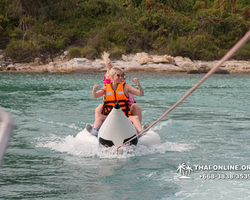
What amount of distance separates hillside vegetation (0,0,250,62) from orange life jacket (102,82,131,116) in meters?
28.1

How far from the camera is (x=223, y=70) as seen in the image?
3028 cm

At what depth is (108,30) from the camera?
124 ft

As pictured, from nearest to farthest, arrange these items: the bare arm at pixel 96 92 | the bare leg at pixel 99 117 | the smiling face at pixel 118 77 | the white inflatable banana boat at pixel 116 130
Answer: the white inflatable banana boat at pixel 116 130, the bare arm at pixel 96 92, the smiling face at pixel 118 77, the bare leg at pixel 99 117

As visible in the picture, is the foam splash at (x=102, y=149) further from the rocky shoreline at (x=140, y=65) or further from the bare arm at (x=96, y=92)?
the rocky shoreline at (x=140, y=65)

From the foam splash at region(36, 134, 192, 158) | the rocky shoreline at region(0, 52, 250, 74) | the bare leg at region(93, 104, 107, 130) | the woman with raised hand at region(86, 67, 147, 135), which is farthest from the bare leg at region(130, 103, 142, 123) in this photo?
the rocky shoreline at region(0, 52, 250, 74)

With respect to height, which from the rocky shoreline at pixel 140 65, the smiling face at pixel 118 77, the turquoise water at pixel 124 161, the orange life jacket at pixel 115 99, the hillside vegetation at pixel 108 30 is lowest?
the turquoise water at pixel 124 161

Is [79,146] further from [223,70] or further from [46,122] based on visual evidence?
[223,70]

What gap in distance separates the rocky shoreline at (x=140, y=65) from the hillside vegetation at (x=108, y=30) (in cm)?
118

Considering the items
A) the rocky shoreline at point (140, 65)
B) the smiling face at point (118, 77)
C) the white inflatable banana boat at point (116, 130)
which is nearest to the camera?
the white inflatable banana boat at point (116, 130)

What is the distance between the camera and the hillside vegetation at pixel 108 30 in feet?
116

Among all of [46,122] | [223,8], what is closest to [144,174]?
[46,122]

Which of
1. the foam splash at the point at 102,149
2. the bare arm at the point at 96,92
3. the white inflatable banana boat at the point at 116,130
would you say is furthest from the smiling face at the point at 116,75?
the foam splash at the point at 102,149

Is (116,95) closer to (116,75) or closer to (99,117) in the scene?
(116,75)

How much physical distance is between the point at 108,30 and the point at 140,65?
7807mm
